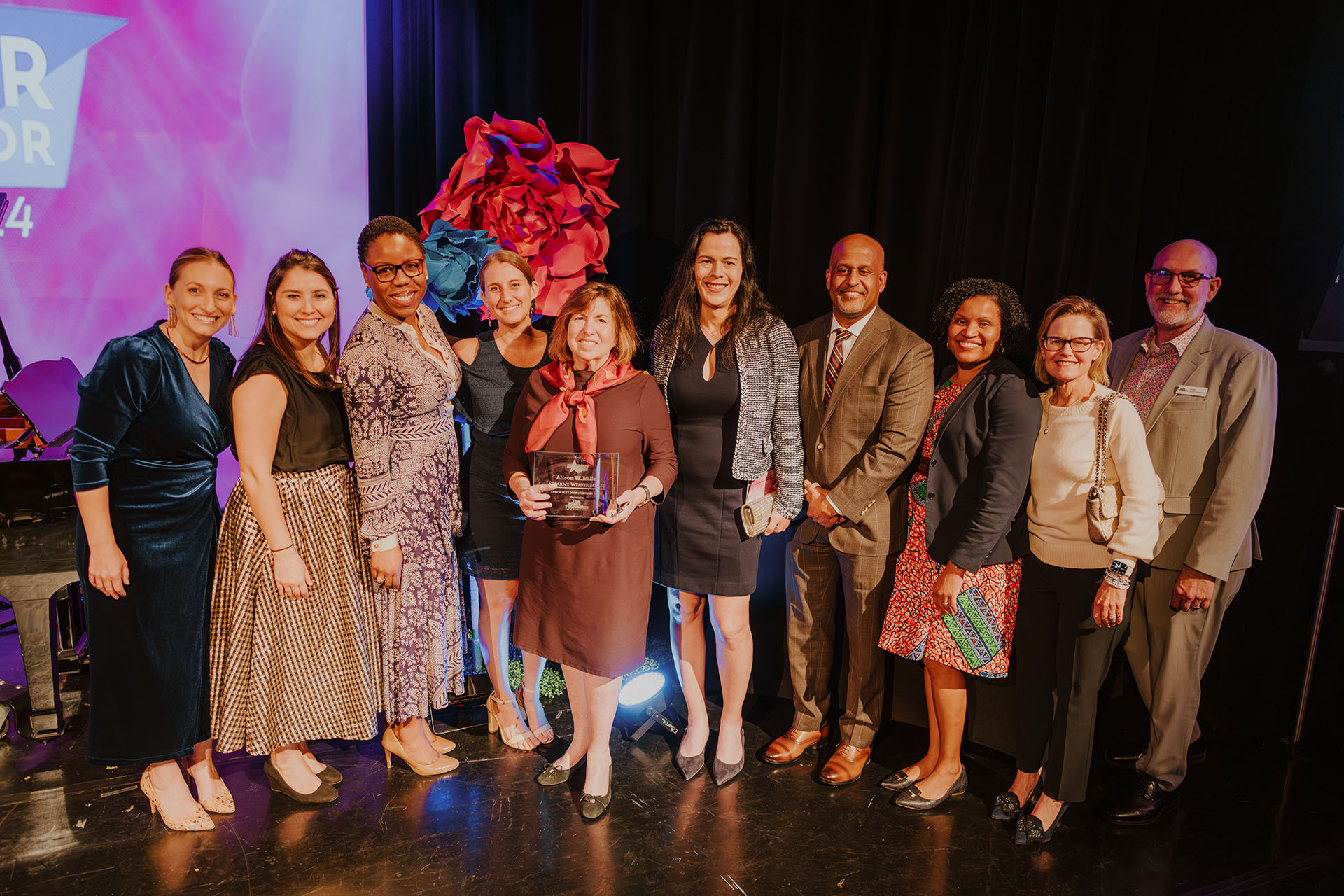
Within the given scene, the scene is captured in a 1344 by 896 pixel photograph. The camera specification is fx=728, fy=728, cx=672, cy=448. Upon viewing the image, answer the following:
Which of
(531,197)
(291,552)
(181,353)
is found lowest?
(291,552)

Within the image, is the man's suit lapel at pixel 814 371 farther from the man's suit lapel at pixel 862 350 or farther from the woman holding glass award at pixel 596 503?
the woman holding glass award at pixel 596 503

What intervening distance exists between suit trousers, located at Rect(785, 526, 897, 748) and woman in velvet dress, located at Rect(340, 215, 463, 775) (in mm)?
1264

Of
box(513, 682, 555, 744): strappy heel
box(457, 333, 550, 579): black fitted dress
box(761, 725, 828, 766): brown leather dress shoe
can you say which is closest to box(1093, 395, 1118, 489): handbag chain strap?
box(761, 725, 828, 766): brown leather dress shoe

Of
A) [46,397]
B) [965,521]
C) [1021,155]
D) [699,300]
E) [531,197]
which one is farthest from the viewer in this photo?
[46,397]

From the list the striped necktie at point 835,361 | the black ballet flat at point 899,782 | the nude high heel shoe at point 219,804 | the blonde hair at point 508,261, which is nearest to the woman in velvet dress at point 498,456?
the blonde hair at point 508,261

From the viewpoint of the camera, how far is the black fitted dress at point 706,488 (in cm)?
246

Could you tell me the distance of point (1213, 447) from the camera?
2.40 meters

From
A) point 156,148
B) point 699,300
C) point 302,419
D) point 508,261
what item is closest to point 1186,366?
point 699,300

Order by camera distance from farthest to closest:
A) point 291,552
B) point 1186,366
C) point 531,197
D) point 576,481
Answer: point 531,197, point 1186,366, point 291,552, point 576,481

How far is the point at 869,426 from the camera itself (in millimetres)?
2500

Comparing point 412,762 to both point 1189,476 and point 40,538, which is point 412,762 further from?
point 1189,476

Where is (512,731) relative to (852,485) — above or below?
below

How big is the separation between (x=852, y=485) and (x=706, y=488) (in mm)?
494

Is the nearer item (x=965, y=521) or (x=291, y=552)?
(x=291, y=552)
